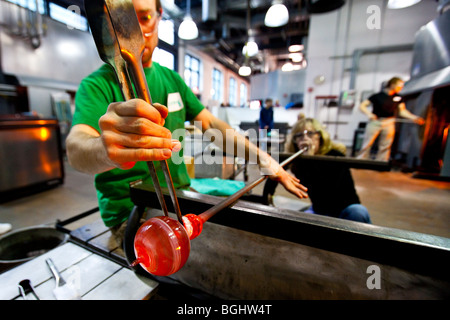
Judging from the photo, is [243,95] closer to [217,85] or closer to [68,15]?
[217,85]

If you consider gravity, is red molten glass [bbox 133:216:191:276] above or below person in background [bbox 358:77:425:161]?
below

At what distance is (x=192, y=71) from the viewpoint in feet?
36.8

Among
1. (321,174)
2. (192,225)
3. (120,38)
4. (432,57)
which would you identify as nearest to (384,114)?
(432,57)

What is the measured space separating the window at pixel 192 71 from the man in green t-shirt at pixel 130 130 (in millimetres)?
9628

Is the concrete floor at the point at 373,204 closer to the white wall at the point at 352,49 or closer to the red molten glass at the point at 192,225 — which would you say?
the red molten glass at the point at 192,225

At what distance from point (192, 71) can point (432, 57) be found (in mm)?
9506

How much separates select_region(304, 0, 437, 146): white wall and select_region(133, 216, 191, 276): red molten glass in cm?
883

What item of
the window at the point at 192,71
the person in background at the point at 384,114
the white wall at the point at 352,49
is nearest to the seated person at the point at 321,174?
the person in background at the point at 384,114

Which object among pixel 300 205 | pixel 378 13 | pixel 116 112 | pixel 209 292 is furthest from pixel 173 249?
pixel 378 13

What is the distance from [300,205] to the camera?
2.85 metres

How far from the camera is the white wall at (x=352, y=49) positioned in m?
6.64

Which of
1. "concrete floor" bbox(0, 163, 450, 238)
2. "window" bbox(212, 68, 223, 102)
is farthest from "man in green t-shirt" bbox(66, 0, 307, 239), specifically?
"window" bbox(212, 68, 223, 102)

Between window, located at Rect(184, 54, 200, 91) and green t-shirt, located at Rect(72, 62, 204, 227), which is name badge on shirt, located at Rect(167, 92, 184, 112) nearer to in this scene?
green t-shirt, located at Rect(72, 62, 204, 227)

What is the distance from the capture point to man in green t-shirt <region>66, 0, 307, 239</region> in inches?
17.0
